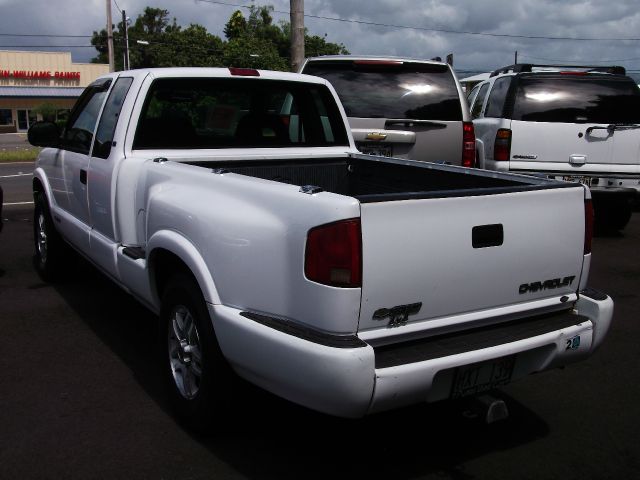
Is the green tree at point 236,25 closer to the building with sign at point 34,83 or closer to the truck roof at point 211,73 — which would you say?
the building with sign at point 34,83

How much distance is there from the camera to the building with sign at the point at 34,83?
5766 cm

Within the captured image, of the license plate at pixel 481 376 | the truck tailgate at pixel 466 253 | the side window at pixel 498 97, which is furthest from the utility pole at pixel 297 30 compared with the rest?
the license plate at pixel 481 376

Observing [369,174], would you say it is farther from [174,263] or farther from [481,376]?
[481,376]

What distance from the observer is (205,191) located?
135 inches

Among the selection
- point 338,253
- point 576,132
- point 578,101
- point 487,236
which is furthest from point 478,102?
point 338,253

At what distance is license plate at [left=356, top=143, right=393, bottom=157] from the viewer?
7.55 metres

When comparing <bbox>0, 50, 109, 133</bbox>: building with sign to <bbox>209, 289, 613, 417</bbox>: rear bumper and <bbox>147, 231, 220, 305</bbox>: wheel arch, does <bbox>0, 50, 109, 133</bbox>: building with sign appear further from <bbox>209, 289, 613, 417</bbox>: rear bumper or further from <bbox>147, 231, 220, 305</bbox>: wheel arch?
<bbox>209, 289, 613, 417</bbox>: rear bumper

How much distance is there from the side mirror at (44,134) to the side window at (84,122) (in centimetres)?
7

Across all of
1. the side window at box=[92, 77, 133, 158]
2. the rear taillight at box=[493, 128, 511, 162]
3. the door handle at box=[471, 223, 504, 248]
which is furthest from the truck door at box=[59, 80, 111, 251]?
the rear taillight at box=[493, 128, 511, 162]

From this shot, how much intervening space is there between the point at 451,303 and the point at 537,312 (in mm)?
566

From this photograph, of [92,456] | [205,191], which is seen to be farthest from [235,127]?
[92,456]

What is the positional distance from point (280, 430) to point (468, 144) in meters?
4.96

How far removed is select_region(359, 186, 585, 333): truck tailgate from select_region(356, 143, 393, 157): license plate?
4.35 meters

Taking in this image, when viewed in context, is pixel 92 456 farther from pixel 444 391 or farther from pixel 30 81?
pixel 30 81
